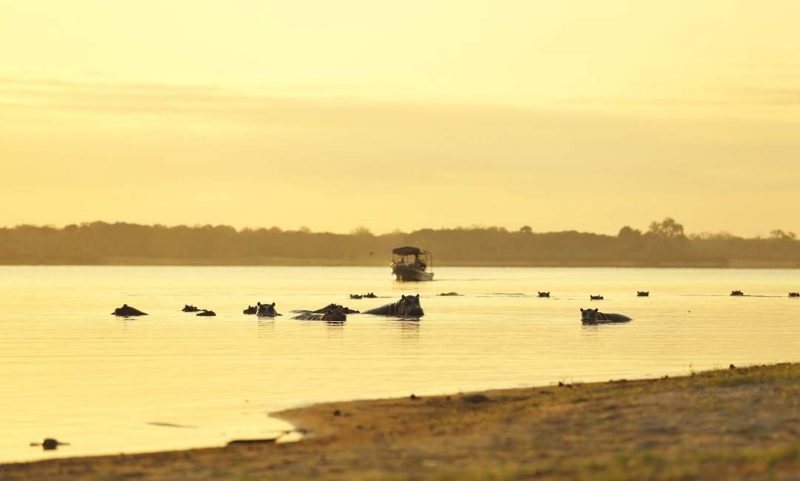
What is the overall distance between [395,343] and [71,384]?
22.8 m

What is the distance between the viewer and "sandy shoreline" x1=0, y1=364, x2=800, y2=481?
20.7 m

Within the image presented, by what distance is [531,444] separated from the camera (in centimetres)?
2414

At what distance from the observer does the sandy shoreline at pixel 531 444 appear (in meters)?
20.7

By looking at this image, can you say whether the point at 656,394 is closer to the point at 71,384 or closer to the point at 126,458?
the point at 126,458

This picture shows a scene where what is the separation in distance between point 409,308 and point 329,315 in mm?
8056

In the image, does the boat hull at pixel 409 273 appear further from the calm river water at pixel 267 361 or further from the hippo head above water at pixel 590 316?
the hippo head above water at pixel 590 316

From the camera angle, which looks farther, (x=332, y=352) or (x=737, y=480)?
(x=332, y=352)

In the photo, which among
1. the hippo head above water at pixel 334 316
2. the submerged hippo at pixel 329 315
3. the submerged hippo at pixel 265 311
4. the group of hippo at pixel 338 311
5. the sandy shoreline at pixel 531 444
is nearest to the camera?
the sandy shoreline at pixel 531 444

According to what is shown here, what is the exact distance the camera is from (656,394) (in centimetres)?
3034

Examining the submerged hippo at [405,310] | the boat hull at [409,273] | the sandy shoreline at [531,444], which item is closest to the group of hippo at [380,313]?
the submerged hippo at [405,310]

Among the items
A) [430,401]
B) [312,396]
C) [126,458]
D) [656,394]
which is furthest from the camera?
[312,396]

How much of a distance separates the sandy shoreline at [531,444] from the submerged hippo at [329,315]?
2038 inches

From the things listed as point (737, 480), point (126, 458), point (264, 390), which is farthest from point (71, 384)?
point (737, 480)

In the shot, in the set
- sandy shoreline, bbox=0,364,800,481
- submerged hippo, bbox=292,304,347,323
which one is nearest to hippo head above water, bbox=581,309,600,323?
submerged hippo, bbox=292,304,347,323
